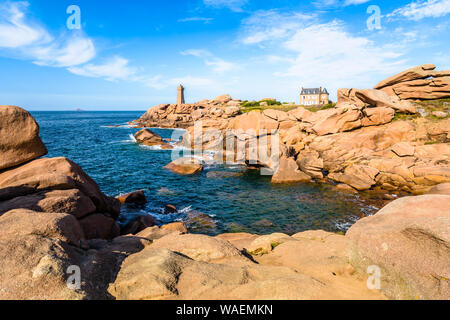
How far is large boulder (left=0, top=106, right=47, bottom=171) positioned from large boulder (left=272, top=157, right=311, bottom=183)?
26919 millimetres

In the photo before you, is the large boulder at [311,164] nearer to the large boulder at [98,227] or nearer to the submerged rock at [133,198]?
the submerged rock at [133,198]

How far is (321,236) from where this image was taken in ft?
41.8

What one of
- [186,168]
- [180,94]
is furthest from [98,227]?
[180,94]

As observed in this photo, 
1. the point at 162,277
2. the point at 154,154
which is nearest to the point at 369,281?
the point at 162,277

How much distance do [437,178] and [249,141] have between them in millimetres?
26273

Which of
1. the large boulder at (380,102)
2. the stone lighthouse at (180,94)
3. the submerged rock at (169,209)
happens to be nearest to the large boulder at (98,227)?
the submerged rock at (169,209)

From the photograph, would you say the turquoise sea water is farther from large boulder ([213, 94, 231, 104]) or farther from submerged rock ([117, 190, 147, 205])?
large boulder ([213, 94, 231, 104])

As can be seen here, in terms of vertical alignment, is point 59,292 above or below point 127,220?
above

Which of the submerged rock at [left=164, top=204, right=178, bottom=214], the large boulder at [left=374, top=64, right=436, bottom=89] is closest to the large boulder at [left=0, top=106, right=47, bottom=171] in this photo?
the submerged rock at [left=164, top=204, right=178, bottom=214]

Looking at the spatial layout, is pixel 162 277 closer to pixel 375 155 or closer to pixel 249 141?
pixel 375 155

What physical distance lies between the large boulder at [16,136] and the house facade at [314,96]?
98.9m

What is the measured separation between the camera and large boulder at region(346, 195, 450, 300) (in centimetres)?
589

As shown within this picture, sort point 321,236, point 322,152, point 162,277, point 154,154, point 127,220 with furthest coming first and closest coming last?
point 154,154 → point 322,152 → point 127,220 → point 321,236 → point 162,277
